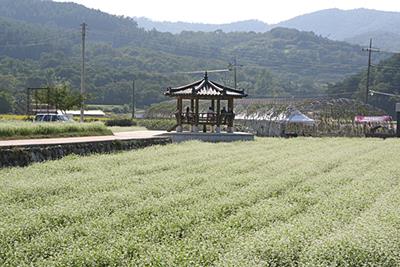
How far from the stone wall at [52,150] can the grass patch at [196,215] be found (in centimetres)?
74

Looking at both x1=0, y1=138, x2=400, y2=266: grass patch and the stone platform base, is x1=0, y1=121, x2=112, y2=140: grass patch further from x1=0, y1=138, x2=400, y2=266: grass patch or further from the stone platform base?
x1=0, y1=138, x2=400, y2=266: grass patch

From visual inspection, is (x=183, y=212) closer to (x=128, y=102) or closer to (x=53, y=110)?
(x=53, y=110)

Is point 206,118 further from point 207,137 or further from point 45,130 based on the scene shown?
point 45,130

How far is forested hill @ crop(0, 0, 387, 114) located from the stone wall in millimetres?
52213

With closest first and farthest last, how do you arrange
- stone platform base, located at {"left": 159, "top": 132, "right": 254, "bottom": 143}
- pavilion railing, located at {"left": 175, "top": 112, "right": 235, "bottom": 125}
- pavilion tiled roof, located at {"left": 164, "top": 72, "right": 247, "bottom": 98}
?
stone platform base, located at {"left": 159, "top": 132, "right": 254, "bottom": 143} < pavilion tiled roof, located at {"left": 164, "top": 72, "right": 247, "bottom": 98} < pavilion railing, located at {"left": 175, "top": 112, "right": 235, "bottom": 125}

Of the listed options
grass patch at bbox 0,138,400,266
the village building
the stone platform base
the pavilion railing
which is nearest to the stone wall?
grass patch at bbox 0,138,400,266

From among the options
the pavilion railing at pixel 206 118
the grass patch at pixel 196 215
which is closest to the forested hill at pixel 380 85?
the pavilion railing at pixel 206 118

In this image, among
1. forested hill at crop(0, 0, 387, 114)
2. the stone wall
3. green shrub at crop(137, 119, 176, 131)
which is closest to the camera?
the stone wall

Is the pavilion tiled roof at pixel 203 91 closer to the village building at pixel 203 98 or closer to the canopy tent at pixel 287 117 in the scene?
the village building at pixel 203 98

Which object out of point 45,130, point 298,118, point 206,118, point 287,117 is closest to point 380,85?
point 287,117

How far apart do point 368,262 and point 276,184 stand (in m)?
6.15

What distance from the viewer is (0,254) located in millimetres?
7934

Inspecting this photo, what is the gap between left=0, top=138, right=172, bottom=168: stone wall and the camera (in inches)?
658

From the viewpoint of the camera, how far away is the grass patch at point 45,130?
68.7ft
